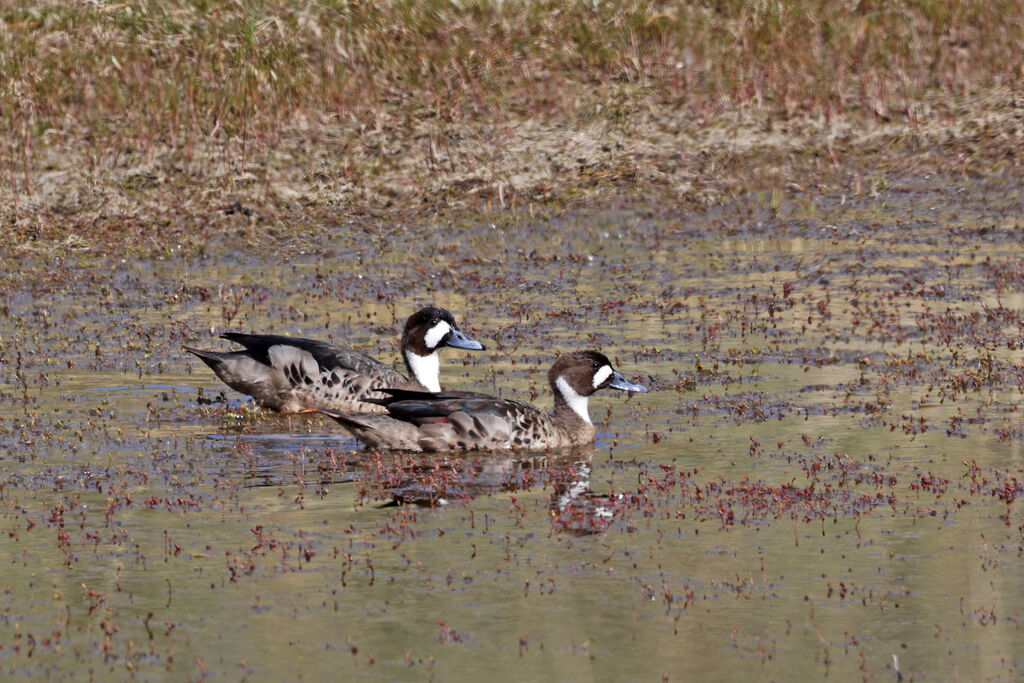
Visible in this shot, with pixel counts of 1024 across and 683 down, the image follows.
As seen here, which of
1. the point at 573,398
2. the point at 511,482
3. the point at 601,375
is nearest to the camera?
the point at 511,482

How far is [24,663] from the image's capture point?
27.7 ft

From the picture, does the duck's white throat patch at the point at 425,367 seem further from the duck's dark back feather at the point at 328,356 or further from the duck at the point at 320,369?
the duck's dark back feather at the point at 328,356

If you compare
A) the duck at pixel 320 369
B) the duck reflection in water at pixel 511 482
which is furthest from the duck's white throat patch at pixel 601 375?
the duck at pixel 320 369

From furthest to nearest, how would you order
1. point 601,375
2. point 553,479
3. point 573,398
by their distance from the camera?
point 601,375
point 573,398
point 553,479

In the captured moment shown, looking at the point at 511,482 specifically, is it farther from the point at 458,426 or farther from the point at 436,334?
the point at 436,334

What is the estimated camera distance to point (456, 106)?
26.3 m

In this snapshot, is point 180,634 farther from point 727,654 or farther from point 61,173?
point 61,173

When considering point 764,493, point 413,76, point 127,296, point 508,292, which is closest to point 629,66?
point 413,76

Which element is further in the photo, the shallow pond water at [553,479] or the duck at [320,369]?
the duck at [320,369]

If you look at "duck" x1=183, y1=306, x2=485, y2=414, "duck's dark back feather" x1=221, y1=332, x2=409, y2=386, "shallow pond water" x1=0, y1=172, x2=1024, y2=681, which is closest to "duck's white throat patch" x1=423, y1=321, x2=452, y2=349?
"duck" x1=183, y1=306, x2=485, y2=414

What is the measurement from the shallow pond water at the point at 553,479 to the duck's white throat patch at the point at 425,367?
62cm

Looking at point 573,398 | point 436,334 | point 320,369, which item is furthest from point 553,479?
point 320,369

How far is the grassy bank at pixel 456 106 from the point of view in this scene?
78.9 ft

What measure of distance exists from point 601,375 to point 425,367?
2112mm
